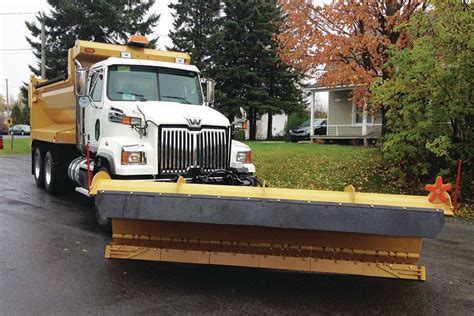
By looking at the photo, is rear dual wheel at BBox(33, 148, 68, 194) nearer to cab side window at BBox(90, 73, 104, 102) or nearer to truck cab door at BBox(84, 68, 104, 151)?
truck cab door at BBox(84, 68, 104, 151)

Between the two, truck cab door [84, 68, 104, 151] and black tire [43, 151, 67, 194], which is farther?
black tire [43, 151, 67, 194]

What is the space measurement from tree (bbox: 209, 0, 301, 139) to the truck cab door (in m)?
23.8

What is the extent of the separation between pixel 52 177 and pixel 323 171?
7.04 meters

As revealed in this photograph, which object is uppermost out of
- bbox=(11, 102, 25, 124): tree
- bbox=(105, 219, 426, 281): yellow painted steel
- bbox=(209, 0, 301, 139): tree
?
bbox=(209, 0, 301, 139): tree

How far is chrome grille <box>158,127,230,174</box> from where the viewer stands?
666cm

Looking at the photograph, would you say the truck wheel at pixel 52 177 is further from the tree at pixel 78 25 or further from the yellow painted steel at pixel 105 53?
the tree at pixel 78 25

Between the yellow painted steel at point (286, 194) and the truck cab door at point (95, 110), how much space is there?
3377 millimetres

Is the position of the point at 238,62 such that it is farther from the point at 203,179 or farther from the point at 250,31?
the point at 203,179

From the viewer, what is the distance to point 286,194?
4.61m

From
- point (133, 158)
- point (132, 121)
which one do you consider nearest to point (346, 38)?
point (132, 121)

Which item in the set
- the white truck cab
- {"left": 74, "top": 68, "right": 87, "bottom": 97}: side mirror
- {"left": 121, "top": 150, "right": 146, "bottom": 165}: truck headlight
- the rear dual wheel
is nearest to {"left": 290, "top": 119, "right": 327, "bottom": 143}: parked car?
the rear dual wheel

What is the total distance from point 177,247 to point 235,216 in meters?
0.89

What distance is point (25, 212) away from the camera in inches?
344

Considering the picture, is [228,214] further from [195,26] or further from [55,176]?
[195,26]
